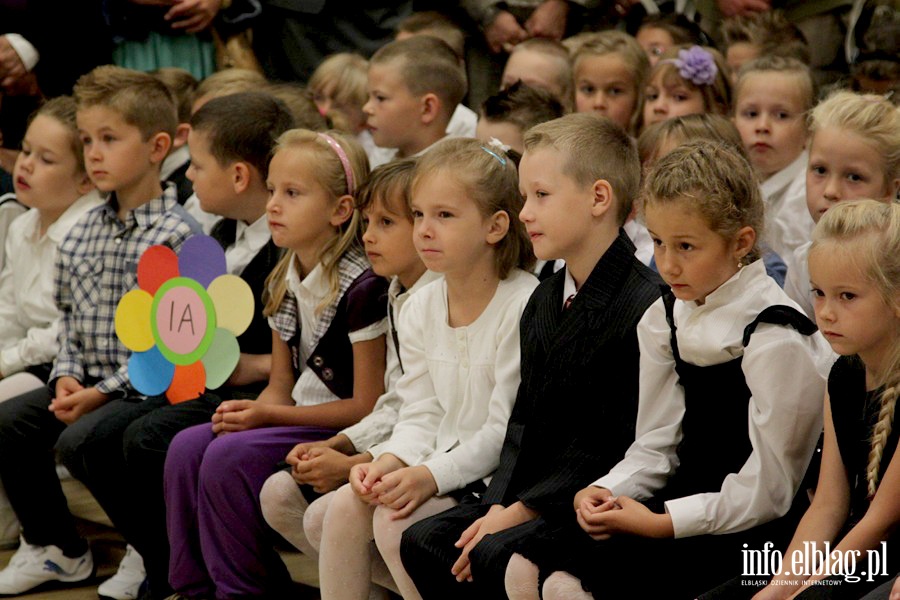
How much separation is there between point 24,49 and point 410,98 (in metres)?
1.78

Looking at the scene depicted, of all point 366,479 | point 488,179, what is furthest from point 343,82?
point 366,479

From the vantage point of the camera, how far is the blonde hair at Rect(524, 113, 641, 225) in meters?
2.70

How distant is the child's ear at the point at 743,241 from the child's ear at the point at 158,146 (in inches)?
82.6

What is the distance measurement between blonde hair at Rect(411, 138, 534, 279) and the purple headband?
46.0 inches

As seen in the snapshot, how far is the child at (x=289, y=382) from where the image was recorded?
311 cm

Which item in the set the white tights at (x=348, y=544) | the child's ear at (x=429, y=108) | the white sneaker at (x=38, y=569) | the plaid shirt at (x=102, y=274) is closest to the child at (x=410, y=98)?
the child's ear at (x=429, y=108)

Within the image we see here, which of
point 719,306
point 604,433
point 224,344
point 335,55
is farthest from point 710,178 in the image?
point 335,55

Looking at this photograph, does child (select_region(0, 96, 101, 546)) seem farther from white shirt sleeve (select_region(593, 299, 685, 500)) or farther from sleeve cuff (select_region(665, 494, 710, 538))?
sleeve cuff (select_region(665, 494, 710, 538))

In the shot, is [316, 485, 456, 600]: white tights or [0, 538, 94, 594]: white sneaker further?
[0, 538, 94, 594]: white sneaker

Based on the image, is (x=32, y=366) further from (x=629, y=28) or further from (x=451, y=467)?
(x=629, y=28)

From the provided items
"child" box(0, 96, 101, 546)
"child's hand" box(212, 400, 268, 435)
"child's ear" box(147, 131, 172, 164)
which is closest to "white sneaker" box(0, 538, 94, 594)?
"child" box(0, 96, 101, 546)

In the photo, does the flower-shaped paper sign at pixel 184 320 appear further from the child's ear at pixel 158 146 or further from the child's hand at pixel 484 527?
the child's hand at pixel 484 527

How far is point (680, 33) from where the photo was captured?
4.68 metres

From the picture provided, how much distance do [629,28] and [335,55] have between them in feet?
4.24
